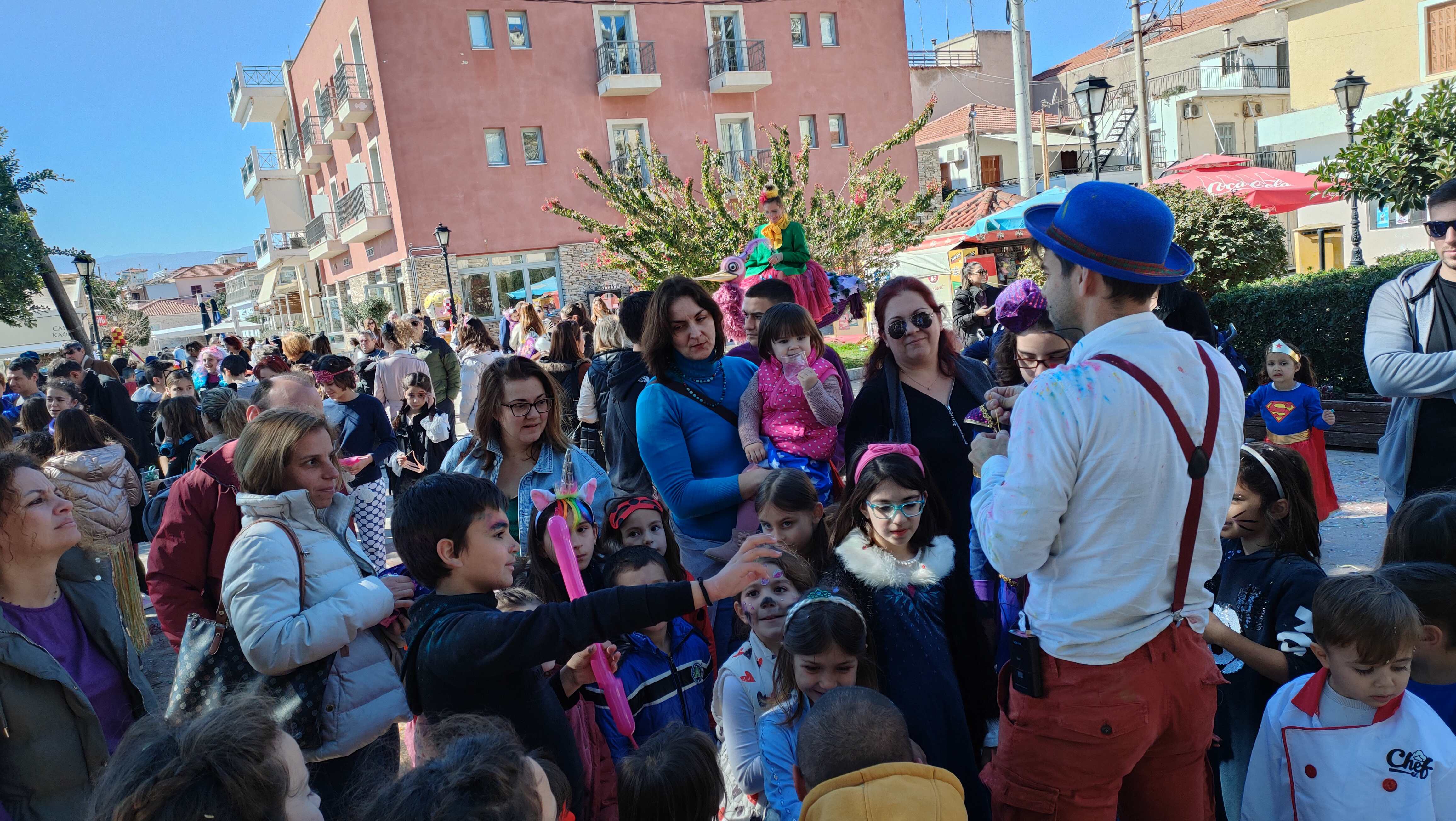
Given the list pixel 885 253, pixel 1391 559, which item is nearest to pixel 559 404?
pixel 1391 559

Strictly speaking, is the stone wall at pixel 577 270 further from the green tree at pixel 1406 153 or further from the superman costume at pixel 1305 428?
the superman costume at pixel 1305 428

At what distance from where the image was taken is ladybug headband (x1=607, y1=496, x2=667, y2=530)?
3475 mm

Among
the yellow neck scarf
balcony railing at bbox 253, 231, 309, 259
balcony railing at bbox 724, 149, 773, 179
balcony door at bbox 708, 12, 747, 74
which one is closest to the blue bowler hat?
the yellow neck scarf

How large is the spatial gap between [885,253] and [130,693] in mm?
14706

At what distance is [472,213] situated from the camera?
24.3 metres

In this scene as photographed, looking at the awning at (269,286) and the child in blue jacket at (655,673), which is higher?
the awning at (269,286)

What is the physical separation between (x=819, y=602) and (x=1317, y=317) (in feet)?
26.6

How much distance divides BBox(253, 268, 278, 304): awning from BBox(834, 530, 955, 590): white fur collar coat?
46356 millimetres

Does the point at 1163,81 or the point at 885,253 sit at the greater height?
the point at 1163,81

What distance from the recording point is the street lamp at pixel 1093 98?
1173 cm

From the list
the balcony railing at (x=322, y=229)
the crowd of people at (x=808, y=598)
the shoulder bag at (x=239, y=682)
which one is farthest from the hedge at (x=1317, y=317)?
the balcony railing at (x=322, y=229)

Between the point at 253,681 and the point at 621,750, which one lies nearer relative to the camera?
the point at 253,681

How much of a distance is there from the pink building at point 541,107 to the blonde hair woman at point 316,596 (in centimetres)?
1985

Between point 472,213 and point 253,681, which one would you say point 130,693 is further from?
point 472,213
